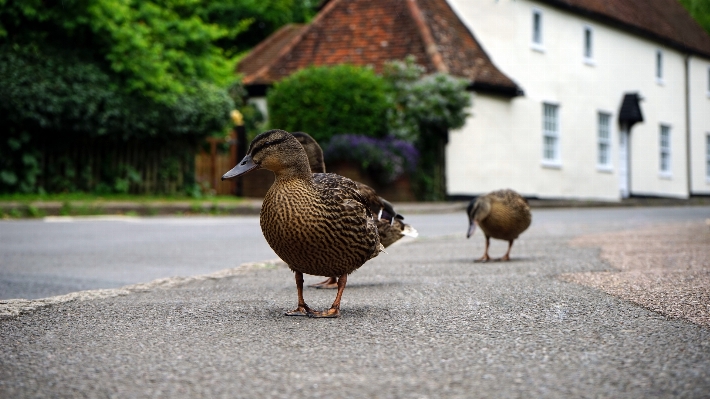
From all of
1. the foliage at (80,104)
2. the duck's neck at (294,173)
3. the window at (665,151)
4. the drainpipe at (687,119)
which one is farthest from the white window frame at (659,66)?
the duck's neck at (294,173)

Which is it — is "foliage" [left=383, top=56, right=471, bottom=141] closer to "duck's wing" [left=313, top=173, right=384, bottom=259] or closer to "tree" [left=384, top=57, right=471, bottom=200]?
"tree" [left=384, top=57, right=471, bottom=200]

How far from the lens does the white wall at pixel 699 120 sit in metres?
38.2

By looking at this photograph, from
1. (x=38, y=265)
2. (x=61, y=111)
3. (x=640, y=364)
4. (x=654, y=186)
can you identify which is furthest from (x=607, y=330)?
(x=654, y=186)

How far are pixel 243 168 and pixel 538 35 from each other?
24.9 m

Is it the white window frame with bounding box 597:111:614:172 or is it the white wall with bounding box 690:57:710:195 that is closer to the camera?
the white window frame with bounding box 597:111:614:172

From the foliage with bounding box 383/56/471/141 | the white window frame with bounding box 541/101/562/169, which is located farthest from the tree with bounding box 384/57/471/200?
the white window frame with bounding box 541/101/562/169

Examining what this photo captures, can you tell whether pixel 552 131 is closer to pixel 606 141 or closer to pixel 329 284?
pixel 606 141

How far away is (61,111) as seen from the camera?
19062mm

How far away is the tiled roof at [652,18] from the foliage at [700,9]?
6190 mm

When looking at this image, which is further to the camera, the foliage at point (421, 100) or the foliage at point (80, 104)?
the foliage at point (421, 100)

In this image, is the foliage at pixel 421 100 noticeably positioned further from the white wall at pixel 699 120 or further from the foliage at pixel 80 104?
the white wall at pixel 699 120

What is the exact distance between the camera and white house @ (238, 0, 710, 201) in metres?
25.7

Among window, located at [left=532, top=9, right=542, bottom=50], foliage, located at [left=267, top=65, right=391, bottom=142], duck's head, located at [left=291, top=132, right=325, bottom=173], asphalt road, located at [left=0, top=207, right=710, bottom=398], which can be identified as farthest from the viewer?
window, located at [left=532, top=9, right=542, bottom=50]

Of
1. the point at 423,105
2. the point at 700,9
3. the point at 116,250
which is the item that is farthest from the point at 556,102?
the point at 700,9
